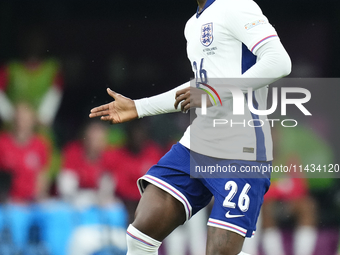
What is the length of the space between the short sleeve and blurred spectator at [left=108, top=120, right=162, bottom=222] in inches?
109

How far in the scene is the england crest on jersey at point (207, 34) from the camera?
2.26 meters

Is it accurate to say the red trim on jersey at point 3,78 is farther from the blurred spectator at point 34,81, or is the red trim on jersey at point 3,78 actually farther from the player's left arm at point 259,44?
the player's left arm at point 259,44

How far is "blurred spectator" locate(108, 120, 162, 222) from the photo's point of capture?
4.70m

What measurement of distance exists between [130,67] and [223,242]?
3156mm

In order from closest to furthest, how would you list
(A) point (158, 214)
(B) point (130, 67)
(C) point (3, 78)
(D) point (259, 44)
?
(D) point (259, 44) < (A) point (158, 214) < (C) point (3, 78) < (B) point (130, 67)

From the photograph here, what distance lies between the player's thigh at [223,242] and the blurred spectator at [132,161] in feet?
8.42

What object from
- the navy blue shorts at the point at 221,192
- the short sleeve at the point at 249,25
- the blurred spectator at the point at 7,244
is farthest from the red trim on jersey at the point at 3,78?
the short sleeve at the point at 249,25

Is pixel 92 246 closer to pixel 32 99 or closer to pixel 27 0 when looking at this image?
pixel 32 99

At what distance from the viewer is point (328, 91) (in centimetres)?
511

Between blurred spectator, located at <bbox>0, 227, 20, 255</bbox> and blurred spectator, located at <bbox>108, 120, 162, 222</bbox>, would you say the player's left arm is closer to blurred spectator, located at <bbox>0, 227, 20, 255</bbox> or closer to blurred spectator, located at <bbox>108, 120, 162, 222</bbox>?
blurred spectator, located at <bbox>108, 120, 162, 222</bbox>

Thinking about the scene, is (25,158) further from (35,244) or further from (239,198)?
(239,198)

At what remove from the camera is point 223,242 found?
2156mm

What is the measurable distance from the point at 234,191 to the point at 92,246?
2.71 m

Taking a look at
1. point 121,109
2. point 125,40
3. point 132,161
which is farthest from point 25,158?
point 121,109
